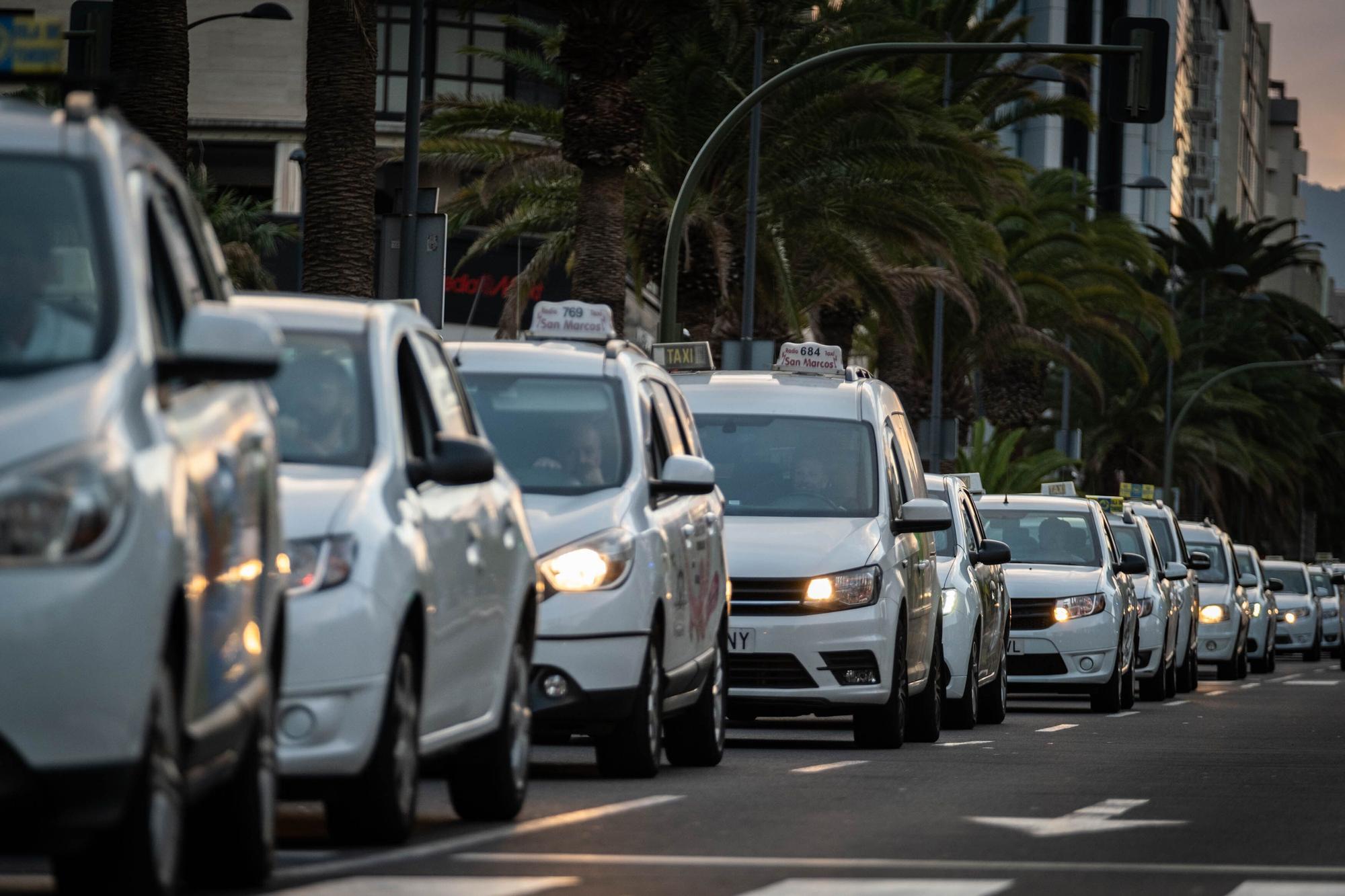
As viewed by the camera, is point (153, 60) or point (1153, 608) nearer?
point (153, 60)

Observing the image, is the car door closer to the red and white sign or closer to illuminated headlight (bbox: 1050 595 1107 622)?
the red and white sign

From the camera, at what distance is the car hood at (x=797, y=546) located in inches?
640

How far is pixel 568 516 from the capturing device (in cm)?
1254

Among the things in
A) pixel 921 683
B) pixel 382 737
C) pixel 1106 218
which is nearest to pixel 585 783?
pixel 382 737

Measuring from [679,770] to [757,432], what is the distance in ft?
12.3

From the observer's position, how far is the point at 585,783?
41.5 feet

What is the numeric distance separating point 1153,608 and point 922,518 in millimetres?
12867

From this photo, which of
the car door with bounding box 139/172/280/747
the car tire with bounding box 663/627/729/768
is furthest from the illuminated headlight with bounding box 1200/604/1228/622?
the car door with bounding box 139/172/280/747

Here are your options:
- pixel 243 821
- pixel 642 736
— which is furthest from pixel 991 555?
pixel 243 821

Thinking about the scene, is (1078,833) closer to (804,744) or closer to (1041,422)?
(804,744)

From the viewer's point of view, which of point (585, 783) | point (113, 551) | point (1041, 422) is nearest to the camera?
point (113, 551)

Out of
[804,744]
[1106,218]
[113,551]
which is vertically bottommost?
[804,744]

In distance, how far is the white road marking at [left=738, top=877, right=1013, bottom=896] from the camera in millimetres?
8273

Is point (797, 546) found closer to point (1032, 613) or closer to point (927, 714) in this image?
point (927, 714)
